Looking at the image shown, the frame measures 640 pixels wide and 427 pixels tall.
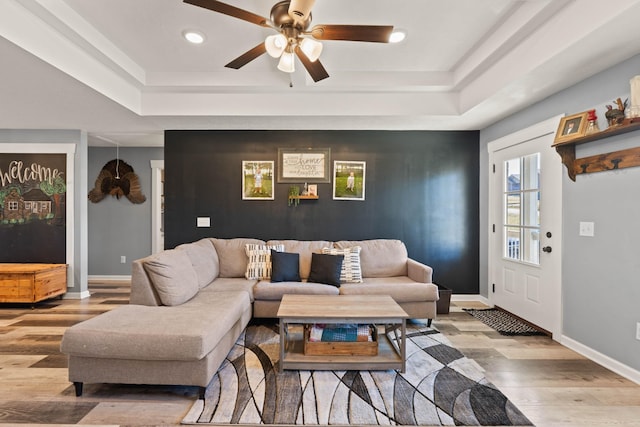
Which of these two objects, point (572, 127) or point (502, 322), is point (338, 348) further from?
point (572, 127)

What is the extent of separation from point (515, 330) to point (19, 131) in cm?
691

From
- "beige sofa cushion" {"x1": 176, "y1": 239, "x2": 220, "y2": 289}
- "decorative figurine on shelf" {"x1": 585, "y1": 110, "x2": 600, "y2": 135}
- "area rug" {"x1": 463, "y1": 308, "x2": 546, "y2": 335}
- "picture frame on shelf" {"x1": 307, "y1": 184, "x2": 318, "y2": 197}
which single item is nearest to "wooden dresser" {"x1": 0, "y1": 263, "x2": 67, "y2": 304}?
"beige sofa cushion" {"x1": 176, "y1": 239, "x2": 220, "y2": 289}

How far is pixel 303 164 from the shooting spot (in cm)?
445

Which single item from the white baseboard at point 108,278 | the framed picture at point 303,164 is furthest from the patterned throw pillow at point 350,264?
the white baseboard at point 108,278

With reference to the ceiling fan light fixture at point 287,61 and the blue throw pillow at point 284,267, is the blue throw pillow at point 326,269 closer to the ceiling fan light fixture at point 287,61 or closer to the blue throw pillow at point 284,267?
the blue throw pillow at point 284,267

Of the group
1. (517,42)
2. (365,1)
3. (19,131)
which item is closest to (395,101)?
(517,42)

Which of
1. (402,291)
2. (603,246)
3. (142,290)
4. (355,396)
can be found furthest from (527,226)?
(142,290)

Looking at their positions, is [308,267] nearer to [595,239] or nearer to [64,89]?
[595,239]

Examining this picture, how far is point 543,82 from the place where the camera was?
9.37ft

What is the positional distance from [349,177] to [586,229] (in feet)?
8.53

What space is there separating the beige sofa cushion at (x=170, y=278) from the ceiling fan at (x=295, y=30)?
1862 mm

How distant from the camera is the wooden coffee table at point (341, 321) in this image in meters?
2.36

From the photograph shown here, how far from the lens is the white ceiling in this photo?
235 centimetres

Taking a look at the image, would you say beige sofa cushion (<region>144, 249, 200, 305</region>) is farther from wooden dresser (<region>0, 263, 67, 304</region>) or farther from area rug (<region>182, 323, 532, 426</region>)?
wooden dresser (<region>0, 263, 67, 304</region>)
